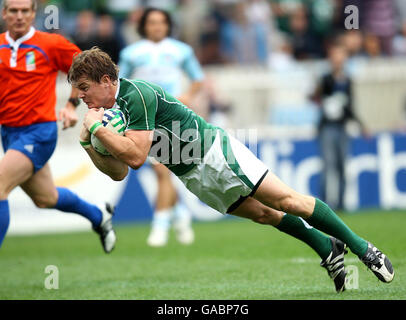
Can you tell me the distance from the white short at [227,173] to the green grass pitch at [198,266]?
32.0 inches

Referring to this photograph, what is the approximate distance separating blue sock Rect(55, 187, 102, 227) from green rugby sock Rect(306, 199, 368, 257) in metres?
2.72

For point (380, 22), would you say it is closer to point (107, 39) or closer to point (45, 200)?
point (107, 39)

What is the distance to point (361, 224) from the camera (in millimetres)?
11320

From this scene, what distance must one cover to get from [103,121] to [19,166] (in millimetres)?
1673

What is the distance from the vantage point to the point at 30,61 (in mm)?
7398

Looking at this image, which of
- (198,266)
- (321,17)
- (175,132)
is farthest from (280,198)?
(321,17)

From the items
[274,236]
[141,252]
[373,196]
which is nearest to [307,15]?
[373,196]

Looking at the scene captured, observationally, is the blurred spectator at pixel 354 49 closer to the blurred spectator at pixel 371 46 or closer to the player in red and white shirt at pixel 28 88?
the blurred spectator at pixel 371 46

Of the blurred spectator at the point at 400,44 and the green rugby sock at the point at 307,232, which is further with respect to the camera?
the blurred spectator at the point at 400,44

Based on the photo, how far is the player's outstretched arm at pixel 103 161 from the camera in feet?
19.3

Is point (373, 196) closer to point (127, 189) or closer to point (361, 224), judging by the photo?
point (361, 224)

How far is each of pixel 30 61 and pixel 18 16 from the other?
1.34ft
